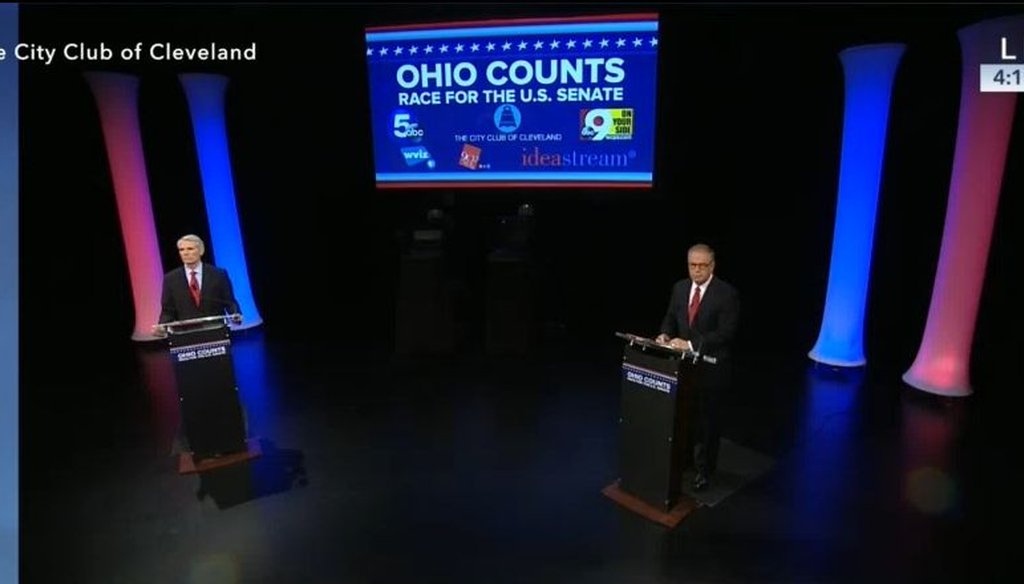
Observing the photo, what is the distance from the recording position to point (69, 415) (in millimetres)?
4547

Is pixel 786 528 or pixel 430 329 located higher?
pixel 430 329

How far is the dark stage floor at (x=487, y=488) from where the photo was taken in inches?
115

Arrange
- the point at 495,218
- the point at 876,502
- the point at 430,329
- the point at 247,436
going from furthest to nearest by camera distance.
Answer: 1. the point at 495,218
2. the point at 430,329
3. the point at 247,436
4. the point at 876,502

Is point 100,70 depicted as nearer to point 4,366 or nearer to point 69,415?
point 69,415

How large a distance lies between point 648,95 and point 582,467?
3.26 meters

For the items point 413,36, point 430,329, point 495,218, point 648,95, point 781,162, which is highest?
point 413,36

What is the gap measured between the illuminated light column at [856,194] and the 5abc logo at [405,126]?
3.55m

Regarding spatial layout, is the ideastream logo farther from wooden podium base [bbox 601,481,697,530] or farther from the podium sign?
wooden podium base [bbox 601,481,697,530]

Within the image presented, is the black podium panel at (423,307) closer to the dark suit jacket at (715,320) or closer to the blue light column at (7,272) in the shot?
the dark suit jacket at (715,320)

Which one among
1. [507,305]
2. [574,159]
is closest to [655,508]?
[507,305]

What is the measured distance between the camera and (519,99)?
5633 mm

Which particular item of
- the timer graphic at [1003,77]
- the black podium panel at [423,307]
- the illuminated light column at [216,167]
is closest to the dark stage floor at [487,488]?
the black podium panel at [423,307]

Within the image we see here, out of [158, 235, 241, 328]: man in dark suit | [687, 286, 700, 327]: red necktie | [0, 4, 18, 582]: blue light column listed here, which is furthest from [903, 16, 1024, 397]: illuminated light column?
[0, 4, 18, 582]: blue light column

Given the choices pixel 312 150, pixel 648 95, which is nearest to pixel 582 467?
pixel 648 95
